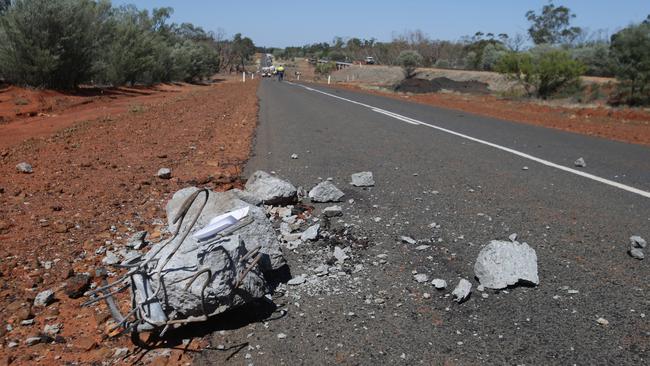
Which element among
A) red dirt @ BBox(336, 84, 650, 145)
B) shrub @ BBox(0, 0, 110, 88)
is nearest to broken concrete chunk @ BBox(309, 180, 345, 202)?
red dirt @ BBox(336, 84, 650, 145)

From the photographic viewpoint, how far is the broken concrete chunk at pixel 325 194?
201 inches

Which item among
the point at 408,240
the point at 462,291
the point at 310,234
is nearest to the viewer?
the point at 462,291

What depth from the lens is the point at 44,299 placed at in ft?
10.0

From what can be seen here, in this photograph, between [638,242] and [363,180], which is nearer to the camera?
[638,242]

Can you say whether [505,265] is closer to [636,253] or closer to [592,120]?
[636,253]

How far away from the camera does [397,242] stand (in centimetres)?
397

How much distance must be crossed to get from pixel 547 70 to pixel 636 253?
84.7 feet

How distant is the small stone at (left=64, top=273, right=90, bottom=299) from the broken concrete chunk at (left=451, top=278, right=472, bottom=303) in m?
2.41

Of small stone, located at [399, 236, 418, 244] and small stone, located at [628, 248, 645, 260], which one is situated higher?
small stone, located at [628, 248, 645, 260]

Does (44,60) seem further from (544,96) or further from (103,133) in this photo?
(544,96)

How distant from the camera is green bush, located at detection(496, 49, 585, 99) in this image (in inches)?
1033

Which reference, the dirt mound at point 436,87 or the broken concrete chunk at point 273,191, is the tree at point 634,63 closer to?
the dirt mound at point 436,87

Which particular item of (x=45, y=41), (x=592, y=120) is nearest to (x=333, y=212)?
(x=592, y=120)

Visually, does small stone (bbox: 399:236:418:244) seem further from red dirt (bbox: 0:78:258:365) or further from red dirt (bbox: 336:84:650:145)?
red dirt (bbox: 336:84:650:145)
